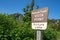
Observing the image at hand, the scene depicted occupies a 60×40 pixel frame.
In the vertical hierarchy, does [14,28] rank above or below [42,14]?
below

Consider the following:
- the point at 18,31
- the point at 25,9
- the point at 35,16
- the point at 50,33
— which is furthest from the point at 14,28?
the point at 25,9

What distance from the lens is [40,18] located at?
5.03 metres

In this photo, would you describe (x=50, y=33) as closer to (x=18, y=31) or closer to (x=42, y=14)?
(x=18, y=31)

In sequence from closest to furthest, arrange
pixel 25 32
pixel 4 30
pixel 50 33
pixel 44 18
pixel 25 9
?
pixel 44 18, pixel 4 30, pixel 25 32, pixel 50 33, pixel 25 9

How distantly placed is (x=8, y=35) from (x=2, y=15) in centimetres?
98

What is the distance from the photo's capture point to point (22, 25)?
966 centimetres

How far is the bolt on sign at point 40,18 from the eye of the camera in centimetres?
494

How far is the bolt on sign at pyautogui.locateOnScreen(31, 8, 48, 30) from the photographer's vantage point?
195 inches

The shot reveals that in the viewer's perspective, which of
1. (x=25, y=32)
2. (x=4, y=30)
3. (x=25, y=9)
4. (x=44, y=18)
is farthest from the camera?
(x=25, y=9)

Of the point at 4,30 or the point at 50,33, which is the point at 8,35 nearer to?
the point at 4,30

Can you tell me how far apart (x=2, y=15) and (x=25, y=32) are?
1353 mm

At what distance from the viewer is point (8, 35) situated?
28.5ft

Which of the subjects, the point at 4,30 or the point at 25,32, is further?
the point at 25,32

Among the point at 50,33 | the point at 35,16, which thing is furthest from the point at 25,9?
the point at 35,16
